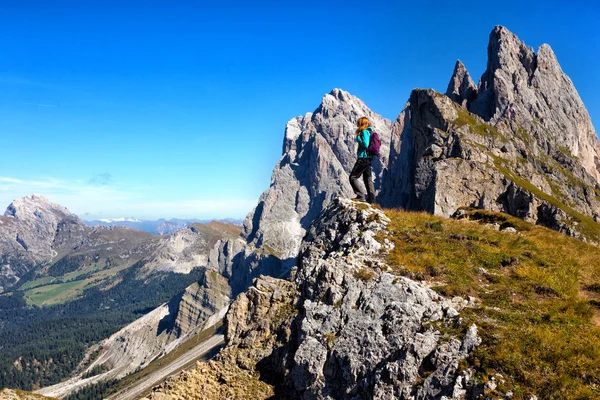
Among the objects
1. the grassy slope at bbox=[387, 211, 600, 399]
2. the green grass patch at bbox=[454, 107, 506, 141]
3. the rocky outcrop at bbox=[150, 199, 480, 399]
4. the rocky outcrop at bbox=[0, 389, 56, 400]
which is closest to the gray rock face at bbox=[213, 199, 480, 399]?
the rocky outcrop at bbox=[150, 199, 480, 399]

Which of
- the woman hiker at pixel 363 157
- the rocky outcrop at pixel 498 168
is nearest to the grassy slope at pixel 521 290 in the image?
the woman hiker at pixel 363 157

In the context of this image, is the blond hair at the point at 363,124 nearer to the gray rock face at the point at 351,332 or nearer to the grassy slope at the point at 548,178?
the gray rock face at the point at 351,332

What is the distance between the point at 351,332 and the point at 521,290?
8.25 metres

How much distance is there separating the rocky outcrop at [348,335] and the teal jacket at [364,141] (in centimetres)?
450

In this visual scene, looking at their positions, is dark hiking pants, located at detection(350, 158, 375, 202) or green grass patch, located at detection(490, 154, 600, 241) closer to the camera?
dark hiking pants, located at detection(350, 158, 375, 202)

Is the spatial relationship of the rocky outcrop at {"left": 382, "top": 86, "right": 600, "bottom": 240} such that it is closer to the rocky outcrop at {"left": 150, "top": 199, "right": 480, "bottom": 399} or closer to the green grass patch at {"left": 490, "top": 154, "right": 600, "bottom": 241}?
the green grass patch at {"left": 490, "top": 154, "right": 600, "bottom": 241}

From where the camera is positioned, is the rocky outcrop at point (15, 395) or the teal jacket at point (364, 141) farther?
the teal jacket at point (364, 141)

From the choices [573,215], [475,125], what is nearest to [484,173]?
[573,215]

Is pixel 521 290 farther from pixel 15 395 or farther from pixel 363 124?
pixel 15 395

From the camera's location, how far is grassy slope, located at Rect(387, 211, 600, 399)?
1136 centimetres

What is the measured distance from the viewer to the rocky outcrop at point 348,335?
526 inches

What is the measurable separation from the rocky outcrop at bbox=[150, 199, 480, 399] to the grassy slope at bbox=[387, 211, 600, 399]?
42.6 inches

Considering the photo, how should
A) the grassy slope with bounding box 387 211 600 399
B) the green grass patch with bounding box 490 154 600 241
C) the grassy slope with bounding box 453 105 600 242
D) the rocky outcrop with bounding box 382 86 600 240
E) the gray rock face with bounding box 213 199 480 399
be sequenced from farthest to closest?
the grassy slope with bounding box 453 105 600 242, the rocky outcrop with bounding box 382 86 600 240, the green grass patch with bounding box 490 154 600 241, the gray rock face with bounding box 213 199 480 399, the grassy slope with bounding box 387 211 600 399

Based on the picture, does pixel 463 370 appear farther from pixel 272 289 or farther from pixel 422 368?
pixel 272 289
